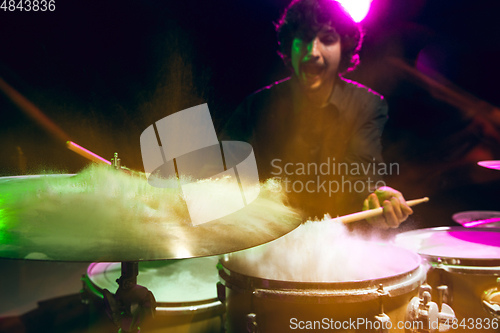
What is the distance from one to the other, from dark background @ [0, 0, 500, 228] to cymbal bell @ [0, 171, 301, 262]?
146 cm

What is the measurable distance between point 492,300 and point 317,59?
1.75m

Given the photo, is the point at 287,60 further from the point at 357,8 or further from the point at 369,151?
the point at 369,151

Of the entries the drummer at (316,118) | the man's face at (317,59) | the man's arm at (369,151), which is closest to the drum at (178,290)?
the drummer at (316,118)

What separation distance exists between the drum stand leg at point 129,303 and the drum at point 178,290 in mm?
312

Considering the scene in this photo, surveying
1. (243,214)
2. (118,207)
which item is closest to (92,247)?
(118,207)

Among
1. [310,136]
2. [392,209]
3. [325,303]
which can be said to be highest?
[310,136]

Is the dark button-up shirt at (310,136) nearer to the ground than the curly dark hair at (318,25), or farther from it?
nearer to the ground

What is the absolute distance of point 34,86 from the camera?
2166 mm

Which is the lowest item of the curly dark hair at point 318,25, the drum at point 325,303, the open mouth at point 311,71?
the drum at point 325,303

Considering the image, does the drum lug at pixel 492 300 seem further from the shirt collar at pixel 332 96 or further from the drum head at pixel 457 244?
the shirt collar at pixel 332 96

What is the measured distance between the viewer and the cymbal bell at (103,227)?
2.13 feet

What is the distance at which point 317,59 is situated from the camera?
2.37m

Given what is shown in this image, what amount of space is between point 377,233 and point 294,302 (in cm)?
165

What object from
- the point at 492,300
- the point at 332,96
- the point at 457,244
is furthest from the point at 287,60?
the point at 492,300
